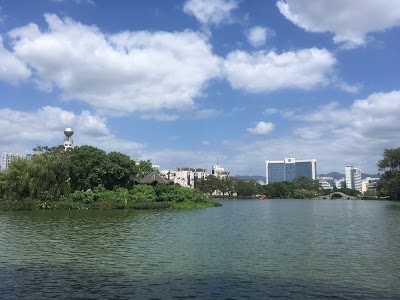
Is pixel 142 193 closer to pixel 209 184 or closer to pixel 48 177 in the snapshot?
pixel 48 177

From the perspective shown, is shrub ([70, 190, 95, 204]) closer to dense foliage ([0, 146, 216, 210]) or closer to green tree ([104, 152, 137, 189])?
dense foliage ([0, 146, 216, 210])

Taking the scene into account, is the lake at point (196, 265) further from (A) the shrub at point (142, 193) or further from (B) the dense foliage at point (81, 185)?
(A) the shrub at point (142, 193)

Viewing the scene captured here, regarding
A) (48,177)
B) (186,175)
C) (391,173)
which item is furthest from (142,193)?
(186,175)

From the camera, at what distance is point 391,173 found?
9031cm

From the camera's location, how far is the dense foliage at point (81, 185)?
42219mm

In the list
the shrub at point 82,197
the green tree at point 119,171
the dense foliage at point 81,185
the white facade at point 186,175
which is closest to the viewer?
the dense foliage at point 81,185

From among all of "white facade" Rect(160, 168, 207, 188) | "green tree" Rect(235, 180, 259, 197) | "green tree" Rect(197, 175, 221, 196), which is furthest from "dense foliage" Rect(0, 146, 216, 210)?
"white facade" Rect(160, 168, 207, 188)

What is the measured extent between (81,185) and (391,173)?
7589cm

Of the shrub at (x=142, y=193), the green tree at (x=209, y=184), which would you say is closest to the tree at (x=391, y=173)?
the green tree at (x=209, y=184)

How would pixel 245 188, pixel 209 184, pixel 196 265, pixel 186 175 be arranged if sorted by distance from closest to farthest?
pixel 196 265
pixel 209 184
pixel 245 188
pixel 186 175

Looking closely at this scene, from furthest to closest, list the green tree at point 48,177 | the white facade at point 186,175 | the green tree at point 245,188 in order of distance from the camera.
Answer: the white facade at point 186,175 < the green tree at point 245,188 < the green tree at point 48,177

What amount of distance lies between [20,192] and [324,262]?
126 feet

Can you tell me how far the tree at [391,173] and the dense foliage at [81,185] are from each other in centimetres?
5732

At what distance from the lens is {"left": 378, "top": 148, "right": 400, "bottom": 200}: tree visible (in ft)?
284
